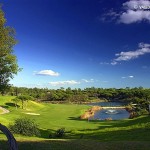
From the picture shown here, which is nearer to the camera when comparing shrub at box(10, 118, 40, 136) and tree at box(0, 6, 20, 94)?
tree at box(0, 6, 20, 94)

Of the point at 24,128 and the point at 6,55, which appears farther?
the point at 24,128

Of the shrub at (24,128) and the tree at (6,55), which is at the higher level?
the tree at (6,55)

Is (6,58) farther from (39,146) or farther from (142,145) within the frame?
(142,145)

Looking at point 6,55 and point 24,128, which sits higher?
point 6,55

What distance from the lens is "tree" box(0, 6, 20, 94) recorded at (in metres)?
29.3

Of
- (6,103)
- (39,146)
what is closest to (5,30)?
(39,146)

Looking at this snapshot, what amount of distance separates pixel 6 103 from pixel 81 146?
99.4 meters

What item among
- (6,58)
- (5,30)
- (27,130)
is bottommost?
(27,130)

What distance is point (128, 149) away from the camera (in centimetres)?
2273

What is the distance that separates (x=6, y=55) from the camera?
31.3m

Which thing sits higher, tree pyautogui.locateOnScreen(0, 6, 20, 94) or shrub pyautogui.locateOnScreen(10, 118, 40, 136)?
tree pyautogui.locateOnScreen(0, 6, 20, 94)

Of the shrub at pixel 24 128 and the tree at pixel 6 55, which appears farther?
the shrub at pixel 24 128

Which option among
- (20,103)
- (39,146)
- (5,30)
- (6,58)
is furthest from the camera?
(20,103)

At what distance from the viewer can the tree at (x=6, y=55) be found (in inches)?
1153
